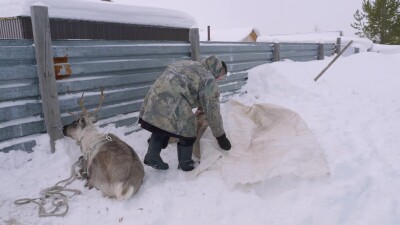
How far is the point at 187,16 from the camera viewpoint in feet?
31.4

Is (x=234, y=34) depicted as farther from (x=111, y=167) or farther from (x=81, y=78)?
(x=111, y=167)

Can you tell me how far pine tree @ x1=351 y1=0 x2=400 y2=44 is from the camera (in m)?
27.0

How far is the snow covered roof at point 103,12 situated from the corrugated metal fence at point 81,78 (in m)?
1.58

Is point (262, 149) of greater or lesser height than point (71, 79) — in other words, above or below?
below

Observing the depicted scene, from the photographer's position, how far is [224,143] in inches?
159

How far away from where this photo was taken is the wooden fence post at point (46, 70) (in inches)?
147

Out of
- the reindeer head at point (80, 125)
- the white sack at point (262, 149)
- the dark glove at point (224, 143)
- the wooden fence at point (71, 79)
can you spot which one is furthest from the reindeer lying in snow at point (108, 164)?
the dark glove at point (224, 143)

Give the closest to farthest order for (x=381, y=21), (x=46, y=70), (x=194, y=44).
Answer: (x=46, y=70) → (x=194, y=44) → (x=381, y=21)

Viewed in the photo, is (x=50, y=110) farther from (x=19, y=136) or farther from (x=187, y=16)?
(x=187, y=16)

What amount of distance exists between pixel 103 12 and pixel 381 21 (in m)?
26.6

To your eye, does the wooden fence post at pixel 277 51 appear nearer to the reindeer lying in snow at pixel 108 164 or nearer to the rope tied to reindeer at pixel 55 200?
the reindeer lying in snow at pixel 108 164

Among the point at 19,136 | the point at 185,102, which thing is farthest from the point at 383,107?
the point at 19,136

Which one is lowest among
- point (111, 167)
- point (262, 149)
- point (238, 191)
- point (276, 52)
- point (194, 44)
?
point (238, 191)

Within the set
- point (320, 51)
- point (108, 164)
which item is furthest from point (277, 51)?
point (108, 164)
